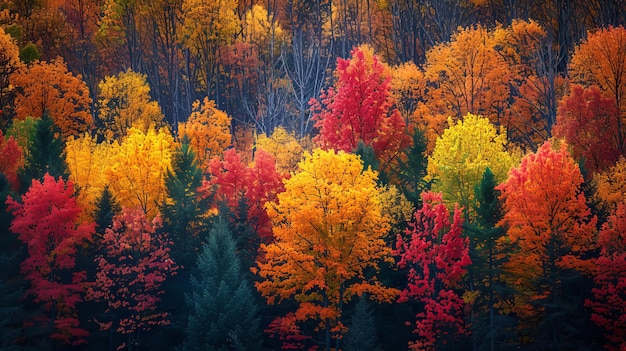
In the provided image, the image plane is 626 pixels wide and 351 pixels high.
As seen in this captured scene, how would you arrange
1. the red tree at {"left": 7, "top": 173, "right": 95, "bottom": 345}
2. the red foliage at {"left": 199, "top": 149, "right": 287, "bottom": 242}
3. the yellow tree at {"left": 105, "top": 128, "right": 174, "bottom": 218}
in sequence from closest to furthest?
the red tree at {"left": 7, "top": 173, "right": 95, "bottom": 345} < the red foliage at {"left": 199, "top": 149, "right": 287, "bottom": 242} < the yellow tree at {"left": 105, "top": 128, "right": 174, "bottom": 218}

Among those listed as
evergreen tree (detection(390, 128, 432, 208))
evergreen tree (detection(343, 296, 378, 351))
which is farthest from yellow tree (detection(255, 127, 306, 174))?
evergreen tree (detection(343, 296, 378, 351))

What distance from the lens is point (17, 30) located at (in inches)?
2623

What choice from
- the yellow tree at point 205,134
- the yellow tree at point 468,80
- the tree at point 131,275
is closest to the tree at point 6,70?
the yellow tree at point 205,134

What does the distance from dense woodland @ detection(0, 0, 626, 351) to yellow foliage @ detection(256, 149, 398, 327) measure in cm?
15

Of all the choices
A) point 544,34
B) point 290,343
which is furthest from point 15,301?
point 544,34

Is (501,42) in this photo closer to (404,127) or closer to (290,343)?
(404,127)

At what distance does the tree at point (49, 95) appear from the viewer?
62500mm

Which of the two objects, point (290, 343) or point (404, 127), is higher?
point (404, 127)

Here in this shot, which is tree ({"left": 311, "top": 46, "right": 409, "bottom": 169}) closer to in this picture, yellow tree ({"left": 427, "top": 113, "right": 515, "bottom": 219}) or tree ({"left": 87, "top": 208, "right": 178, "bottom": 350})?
yellow tree ({"left": 427, "top": 113, "right": 515, "bottom": 219})

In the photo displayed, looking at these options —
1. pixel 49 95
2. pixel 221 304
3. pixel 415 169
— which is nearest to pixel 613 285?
pixel 415 169

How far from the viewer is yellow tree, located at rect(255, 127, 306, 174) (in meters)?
59.5

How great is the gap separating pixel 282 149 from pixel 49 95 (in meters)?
19.4

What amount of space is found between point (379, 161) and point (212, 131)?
580 inches

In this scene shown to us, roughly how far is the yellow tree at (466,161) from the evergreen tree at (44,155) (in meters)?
25.0
